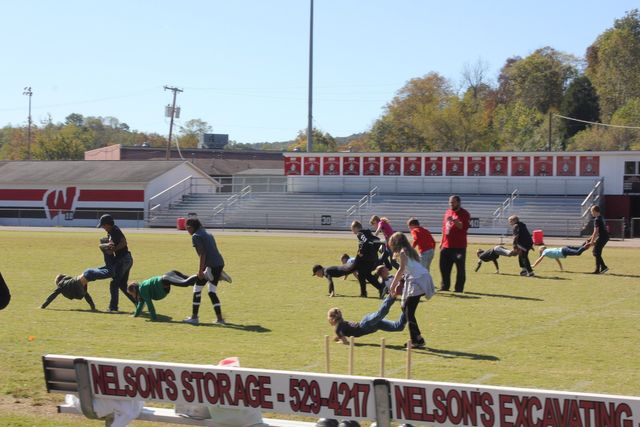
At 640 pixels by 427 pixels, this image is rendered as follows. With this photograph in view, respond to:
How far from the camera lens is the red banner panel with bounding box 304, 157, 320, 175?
6630 centimetres

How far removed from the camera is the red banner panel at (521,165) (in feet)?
Result: 196

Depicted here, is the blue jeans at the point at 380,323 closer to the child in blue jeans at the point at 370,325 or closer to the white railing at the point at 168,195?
the child in blue jeans at the point at 370,325

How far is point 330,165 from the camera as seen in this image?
217 feet

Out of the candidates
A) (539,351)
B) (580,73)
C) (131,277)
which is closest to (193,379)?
(539,351)

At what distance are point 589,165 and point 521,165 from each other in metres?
4.22

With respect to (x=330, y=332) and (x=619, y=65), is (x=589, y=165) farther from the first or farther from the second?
(x=330, y=332)

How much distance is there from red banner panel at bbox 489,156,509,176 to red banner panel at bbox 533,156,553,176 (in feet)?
5.91

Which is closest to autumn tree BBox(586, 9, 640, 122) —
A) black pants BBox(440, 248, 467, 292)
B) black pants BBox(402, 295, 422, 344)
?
black pants BBox(440, 248, 467, 292)

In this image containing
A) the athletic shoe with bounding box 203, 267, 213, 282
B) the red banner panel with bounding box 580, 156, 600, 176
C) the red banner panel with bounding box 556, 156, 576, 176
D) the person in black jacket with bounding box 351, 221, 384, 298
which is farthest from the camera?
the red banner panel with bounding box 556, 156, 576, 176

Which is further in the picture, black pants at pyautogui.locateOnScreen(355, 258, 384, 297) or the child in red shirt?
black pants at pyautogui.locateOnScreen(355, 258, 384, 297)

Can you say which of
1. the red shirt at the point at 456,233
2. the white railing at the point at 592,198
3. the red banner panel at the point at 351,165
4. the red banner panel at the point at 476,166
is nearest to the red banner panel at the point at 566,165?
the white railing at the point at 592,198

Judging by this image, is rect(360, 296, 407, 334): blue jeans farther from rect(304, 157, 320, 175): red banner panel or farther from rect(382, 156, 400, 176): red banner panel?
rect(304, 157, 320, 175): red banner panel

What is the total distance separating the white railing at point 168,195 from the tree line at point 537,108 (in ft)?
110

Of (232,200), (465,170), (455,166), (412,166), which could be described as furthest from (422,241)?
(232,200)
